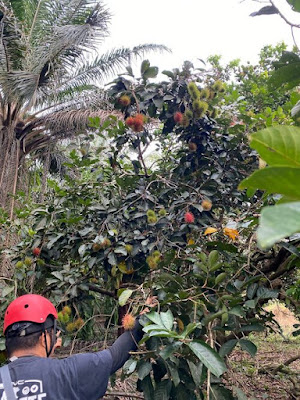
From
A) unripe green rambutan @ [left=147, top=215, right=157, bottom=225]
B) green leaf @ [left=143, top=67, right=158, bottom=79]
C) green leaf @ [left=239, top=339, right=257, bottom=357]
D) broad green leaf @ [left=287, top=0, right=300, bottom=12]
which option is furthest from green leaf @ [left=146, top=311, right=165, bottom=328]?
green leaf @ [left=143, top=67, right=158, bottom=79]

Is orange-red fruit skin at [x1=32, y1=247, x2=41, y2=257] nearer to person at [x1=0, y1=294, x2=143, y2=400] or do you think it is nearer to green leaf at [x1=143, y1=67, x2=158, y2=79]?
person at [x1=0, y1=294, x2=143, y2=400]

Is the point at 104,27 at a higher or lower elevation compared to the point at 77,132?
higher

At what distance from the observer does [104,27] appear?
15.7 feet

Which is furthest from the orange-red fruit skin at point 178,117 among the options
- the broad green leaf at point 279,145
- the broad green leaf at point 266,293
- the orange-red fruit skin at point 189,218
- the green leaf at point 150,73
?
the broad green leaf at point 279,145

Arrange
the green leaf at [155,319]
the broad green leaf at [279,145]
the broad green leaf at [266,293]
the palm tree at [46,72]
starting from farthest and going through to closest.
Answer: the palm tree at [46,72]
the broad green leaf at [266,293]
the green leaf at [155,319]
the broad green leaf at [279,145]

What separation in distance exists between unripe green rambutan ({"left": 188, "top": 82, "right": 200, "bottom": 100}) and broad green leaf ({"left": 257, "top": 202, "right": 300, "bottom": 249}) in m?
1.62

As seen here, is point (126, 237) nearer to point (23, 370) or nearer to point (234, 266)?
point (234, 266)

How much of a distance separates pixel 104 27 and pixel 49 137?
163 centimetres

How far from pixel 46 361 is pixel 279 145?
1041 millimetres

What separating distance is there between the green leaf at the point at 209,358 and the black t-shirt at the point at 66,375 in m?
0.36

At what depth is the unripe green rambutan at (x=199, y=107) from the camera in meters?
1.83

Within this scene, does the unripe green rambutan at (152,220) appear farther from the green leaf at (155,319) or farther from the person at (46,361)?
the green leaf at (155,319)

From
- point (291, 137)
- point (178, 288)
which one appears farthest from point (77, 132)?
point (291, 137)

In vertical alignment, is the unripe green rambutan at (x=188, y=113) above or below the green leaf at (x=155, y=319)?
above
